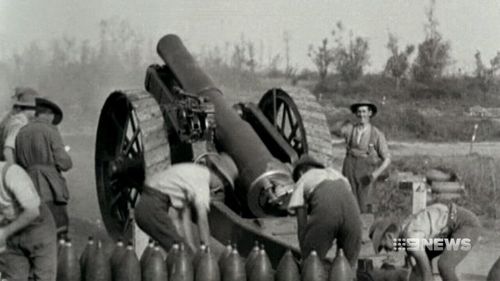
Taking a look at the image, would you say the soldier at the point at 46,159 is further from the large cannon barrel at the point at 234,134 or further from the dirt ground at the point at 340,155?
the large cannon barrel at the point at 234,134

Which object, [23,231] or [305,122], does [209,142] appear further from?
[23,231]

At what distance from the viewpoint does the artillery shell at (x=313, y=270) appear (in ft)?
20.1

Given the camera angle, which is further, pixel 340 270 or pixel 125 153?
pixel 125 153

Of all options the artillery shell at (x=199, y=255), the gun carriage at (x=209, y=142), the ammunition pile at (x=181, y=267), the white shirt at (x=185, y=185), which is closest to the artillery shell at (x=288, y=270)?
the ammunition pile at (x=181, y=267)

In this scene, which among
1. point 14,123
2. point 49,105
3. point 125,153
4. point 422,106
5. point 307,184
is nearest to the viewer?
point 307,184

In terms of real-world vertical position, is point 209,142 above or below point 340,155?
above

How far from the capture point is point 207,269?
20.2 ft

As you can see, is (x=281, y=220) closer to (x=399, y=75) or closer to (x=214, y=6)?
(x=214, y=6)

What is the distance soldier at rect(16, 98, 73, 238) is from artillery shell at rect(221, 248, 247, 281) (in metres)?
2.30

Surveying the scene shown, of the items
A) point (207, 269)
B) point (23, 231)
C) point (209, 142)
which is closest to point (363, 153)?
point (209, 142)

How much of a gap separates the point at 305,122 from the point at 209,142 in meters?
1.09

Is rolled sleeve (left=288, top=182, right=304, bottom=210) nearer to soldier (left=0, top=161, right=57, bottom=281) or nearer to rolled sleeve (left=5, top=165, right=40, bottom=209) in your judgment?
soldier (left=0, top=161, right=57, bottom=281)

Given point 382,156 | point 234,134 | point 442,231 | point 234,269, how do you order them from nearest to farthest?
point 234,269
point 442,231
point 234,134
point 382,156

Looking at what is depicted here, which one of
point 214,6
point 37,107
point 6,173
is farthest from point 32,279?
point 214,6
